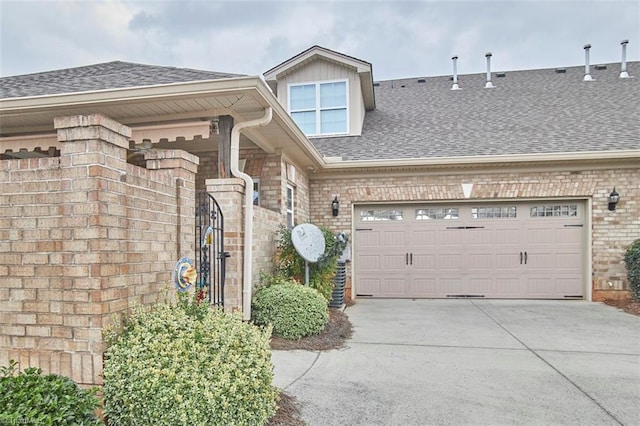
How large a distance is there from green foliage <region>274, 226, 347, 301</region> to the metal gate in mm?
1577

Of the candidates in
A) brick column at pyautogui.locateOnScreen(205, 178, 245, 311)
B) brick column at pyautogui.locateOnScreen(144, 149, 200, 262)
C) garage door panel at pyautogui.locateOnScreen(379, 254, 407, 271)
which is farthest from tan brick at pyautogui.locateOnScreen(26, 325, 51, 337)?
garage door panel at pyautogui.locateOnScreen(379, 254, 407, 271)

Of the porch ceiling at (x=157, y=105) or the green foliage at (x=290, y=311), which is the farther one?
the green foliage at (x=290, y=311)

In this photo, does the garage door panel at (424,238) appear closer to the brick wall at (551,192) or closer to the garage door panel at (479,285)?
the brick wall at (551,192)

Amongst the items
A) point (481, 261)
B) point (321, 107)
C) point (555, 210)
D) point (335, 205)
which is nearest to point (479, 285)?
point (481, 261)

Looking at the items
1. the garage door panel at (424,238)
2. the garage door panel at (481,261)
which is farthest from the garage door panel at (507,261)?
the garage door panel at (424,238)

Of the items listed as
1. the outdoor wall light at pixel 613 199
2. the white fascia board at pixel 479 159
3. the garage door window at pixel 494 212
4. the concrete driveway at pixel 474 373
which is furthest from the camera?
the garage door window at pixel 494 212

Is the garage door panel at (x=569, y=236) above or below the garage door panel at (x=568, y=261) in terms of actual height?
above

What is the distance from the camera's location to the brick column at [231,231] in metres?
5.24

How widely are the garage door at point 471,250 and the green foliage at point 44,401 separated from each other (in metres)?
7.40

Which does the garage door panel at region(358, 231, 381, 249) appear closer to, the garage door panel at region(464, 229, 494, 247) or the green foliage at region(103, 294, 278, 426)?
the garage door panel at region(464, 229, 494, 247)

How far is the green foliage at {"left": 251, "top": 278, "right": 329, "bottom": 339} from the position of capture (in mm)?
5152

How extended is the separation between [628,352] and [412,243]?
15.4 ft

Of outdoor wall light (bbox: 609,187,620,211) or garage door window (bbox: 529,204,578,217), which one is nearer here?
outdoor wall light (bbox: 609,187,620,211)

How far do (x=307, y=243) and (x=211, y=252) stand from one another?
1.70 meters
